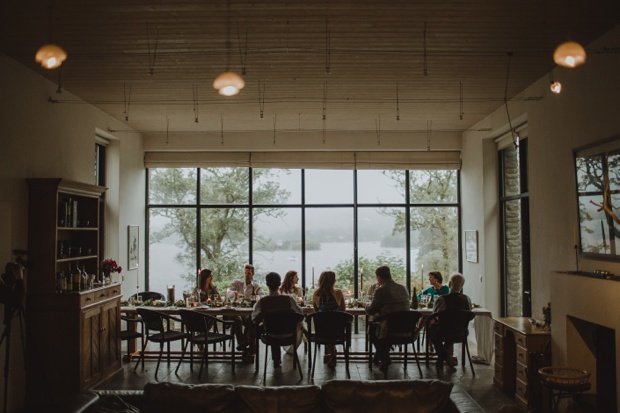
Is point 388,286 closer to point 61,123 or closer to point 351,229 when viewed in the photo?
point 351,229

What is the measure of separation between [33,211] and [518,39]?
19.5 feet

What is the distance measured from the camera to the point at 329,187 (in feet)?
39.1

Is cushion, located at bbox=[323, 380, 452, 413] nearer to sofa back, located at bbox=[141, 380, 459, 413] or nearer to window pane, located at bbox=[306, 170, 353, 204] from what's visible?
sofa back, located at bbox=[141, 380, 459, 413]

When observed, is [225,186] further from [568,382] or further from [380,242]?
[568,382]

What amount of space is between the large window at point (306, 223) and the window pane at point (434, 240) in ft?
0.07

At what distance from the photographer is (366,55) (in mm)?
6430

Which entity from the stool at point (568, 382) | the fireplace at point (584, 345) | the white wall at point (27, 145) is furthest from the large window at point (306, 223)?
the stool at point (568, 382)

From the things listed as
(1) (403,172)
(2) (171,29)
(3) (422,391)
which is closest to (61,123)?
(2) (171,29)

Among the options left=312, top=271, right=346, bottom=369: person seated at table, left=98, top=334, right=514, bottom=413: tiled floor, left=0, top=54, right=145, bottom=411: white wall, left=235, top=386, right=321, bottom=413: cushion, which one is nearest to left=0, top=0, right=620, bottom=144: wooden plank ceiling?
left=0, top=54, right=145, bottom=411: white wall

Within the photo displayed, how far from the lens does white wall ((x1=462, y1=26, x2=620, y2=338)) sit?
576 cm

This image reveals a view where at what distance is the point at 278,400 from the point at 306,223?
7.77 metres

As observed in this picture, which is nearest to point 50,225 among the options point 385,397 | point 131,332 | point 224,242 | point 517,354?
point 131,332

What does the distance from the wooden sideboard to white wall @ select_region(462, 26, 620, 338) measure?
0.30m

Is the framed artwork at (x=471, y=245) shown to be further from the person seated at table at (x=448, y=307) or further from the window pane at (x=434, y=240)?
the person seated at table at (x=448, y=307)
